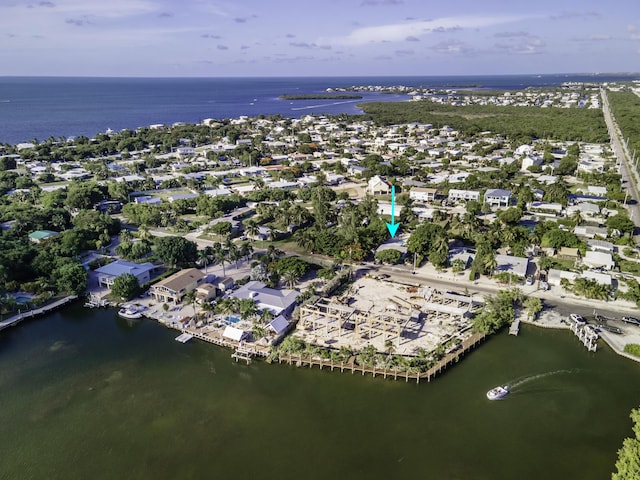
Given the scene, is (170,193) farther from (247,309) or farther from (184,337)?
(247,309)

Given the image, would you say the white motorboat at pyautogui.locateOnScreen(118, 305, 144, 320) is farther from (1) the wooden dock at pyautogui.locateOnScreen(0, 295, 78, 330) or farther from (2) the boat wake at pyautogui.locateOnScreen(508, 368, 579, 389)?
(2) the boat wake at pyautogui.locateOnScreen(508, 368, 579, 389)

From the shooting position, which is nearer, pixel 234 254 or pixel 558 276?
pixel 558 276

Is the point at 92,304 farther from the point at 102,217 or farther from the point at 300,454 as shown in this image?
the point at 300,454

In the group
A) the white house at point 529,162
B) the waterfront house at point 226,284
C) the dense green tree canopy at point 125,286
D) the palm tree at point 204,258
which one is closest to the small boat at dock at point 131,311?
the dense green tree canopy at point 125,286

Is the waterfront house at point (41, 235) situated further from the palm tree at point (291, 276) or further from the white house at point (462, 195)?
the white house at point (462, 195)

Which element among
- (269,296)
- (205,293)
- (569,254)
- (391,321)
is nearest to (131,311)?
(205,293)

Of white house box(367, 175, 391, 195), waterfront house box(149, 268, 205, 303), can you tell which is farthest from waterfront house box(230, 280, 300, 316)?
white house box(367, 175, 391, 195)
